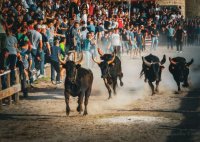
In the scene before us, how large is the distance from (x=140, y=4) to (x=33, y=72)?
26.4 m

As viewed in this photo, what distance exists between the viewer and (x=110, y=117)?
556 inches

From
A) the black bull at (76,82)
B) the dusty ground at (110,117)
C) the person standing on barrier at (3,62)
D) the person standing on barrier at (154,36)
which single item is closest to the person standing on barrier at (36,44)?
the dusty ground at (110,117)

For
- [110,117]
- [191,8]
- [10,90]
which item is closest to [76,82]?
[110,117]

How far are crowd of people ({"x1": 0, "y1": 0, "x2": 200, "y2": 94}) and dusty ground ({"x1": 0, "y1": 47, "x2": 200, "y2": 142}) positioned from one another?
1.23m

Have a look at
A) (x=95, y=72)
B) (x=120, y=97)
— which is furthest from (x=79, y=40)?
(x=120, y=97)

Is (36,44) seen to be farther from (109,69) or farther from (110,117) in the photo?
(110,117)

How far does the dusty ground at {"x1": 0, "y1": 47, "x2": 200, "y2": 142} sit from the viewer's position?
11.9 m

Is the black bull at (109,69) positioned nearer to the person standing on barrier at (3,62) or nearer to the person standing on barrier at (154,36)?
the person standing on barrier at (3,62)

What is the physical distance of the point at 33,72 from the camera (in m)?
20.5

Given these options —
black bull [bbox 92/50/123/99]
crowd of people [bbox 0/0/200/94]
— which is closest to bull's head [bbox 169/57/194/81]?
black bull [bbox 92/50/123/99]

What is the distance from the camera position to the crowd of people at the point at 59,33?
736 inches

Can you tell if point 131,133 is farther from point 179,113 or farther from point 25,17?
point 25,17

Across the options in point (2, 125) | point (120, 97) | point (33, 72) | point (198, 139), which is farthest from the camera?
point (33, 72)

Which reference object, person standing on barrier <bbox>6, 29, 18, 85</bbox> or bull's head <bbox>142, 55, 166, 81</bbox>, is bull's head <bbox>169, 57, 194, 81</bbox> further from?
person standing on barrier <bbox>6, 29, 18, 85</bbox>
